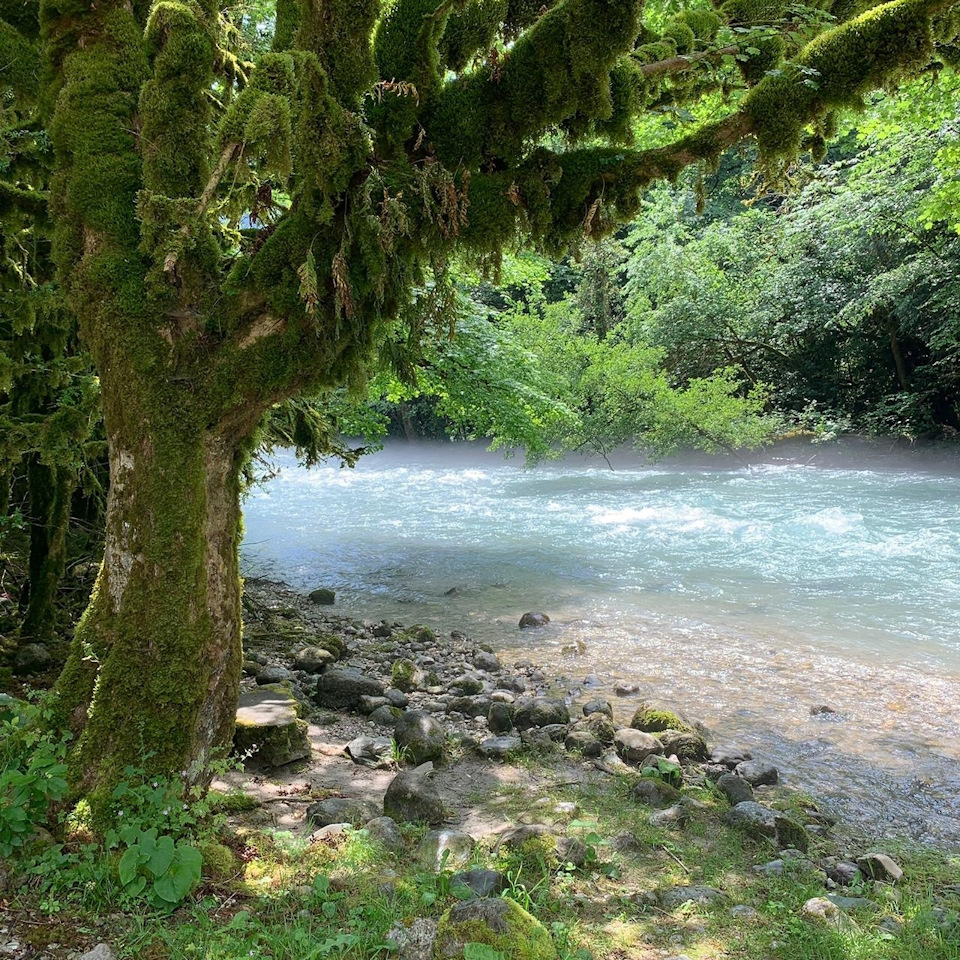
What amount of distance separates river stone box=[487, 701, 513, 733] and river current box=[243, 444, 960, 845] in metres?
1.20

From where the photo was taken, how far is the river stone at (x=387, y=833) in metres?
3.76

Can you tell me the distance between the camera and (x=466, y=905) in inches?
113

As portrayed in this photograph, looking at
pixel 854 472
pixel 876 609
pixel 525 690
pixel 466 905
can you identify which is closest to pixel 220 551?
pixel 466 905

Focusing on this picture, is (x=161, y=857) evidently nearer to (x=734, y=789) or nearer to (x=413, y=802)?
(x=413, y=802)

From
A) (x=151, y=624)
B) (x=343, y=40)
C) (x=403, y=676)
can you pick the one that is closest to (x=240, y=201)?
(x=343, y=40)

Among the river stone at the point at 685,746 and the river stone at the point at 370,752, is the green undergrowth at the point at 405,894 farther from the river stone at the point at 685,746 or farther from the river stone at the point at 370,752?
the river stone at the point at 685,746

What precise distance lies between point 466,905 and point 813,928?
5.43ft

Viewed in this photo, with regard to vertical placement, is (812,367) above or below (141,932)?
above

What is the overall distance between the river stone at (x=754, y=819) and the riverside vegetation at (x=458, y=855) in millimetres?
13

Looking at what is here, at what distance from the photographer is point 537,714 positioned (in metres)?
6.27

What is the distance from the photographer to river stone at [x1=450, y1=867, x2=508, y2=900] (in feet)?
10.7

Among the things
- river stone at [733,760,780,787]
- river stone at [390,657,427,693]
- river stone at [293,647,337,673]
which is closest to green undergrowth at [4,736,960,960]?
river stone at [733,760,780,787]

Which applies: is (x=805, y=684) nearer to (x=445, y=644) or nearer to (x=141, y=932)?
(x=445, y=644)

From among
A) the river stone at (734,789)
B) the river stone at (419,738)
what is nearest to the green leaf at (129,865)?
the river stone at (419,738)
